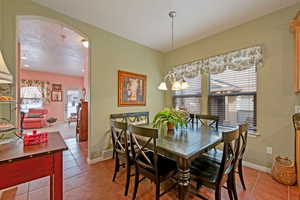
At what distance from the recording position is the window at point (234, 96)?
2.49 meters

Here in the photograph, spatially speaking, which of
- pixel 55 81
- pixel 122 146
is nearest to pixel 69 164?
pixel 122 146

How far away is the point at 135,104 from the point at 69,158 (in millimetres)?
1826

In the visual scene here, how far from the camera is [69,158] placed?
2.76 m

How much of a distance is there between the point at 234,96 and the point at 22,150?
326 centimetres

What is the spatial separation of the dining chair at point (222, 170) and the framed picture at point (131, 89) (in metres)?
2.03

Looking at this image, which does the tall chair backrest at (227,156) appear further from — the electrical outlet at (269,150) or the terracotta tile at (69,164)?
the terracotta tile at (69,164)

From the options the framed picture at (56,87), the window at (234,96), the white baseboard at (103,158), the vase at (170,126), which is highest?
the framed picture at (56,87)

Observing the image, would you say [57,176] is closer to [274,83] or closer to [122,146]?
[122,146]

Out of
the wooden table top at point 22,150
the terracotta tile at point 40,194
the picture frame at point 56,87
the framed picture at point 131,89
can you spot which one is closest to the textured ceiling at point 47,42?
the framed picture at point 131,89

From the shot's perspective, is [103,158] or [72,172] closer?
[72,172]

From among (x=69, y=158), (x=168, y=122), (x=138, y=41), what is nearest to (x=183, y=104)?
(x=168, y=122)

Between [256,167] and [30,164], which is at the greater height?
[30,164]

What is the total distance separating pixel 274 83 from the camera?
2203mm

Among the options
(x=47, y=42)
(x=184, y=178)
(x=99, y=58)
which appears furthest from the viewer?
(x=47, y=42)
